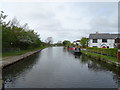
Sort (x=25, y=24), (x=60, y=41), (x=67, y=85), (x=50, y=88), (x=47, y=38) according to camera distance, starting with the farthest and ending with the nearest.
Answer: (x=60, y=41) < (x=47, y=38) < (x=25, y=24) < (x=67, y=85) < (x=50, y=88)

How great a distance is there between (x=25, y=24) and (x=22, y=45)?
29.5 feet

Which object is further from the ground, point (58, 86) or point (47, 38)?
point (47, 38)

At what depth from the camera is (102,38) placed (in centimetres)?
4272

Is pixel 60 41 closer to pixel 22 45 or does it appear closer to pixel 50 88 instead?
pixel 22 45

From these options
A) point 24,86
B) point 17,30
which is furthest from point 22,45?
point 24,86

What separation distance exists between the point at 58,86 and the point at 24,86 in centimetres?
209

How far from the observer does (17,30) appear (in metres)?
31.9

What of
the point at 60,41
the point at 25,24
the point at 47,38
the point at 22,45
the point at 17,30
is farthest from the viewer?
the point at 60,41

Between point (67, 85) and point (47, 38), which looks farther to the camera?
point (47, 38)

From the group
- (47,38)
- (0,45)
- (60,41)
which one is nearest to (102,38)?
(0,45)

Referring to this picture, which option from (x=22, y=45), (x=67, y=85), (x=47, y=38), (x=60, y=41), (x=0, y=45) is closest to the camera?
(x=67, y=85)

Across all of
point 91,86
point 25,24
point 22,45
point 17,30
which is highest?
point 25,24

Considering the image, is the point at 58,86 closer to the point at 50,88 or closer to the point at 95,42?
the point at 50,88

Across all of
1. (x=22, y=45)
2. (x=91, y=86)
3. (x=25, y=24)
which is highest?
(x=25, y=24)
